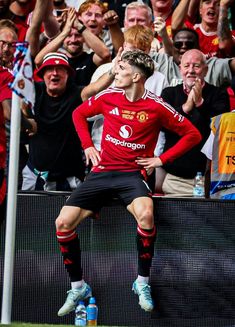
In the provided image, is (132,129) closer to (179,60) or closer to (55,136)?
(55,136)

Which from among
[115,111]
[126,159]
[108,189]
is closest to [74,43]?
[115,111]

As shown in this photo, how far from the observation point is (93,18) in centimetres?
1198

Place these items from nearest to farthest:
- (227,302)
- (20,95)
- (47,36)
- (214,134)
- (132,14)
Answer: (20,95)
(227,302)
(214,134)
(132,14)
(47,36)

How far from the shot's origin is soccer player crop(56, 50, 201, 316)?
9.02m

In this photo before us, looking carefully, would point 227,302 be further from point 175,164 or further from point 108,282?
point 175,164

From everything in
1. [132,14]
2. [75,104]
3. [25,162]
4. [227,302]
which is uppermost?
[132,14]

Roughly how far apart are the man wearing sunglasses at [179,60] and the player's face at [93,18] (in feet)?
2.89

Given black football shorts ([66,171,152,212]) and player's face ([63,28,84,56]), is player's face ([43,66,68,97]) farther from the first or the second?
black football shorts ([66,171,152,212])

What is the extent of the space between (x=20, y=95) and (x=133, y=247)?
8.05ft

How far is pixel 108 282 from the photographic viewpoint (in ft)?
30.9

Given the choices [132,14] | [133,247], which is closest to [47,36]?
[132,14]

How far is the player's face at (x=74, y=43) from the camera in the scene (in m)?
12.1

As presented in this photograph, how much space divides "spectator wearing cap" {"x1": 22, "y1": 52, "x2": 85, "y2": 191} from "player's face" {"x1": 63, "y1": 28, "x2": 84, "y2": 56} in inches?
47.7

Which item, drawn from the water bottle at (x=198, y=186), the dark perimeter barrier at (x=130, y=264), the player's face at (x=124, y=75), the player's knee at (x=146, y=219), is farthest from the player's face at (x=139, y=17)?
the player's knee at (x=146, y=219)
